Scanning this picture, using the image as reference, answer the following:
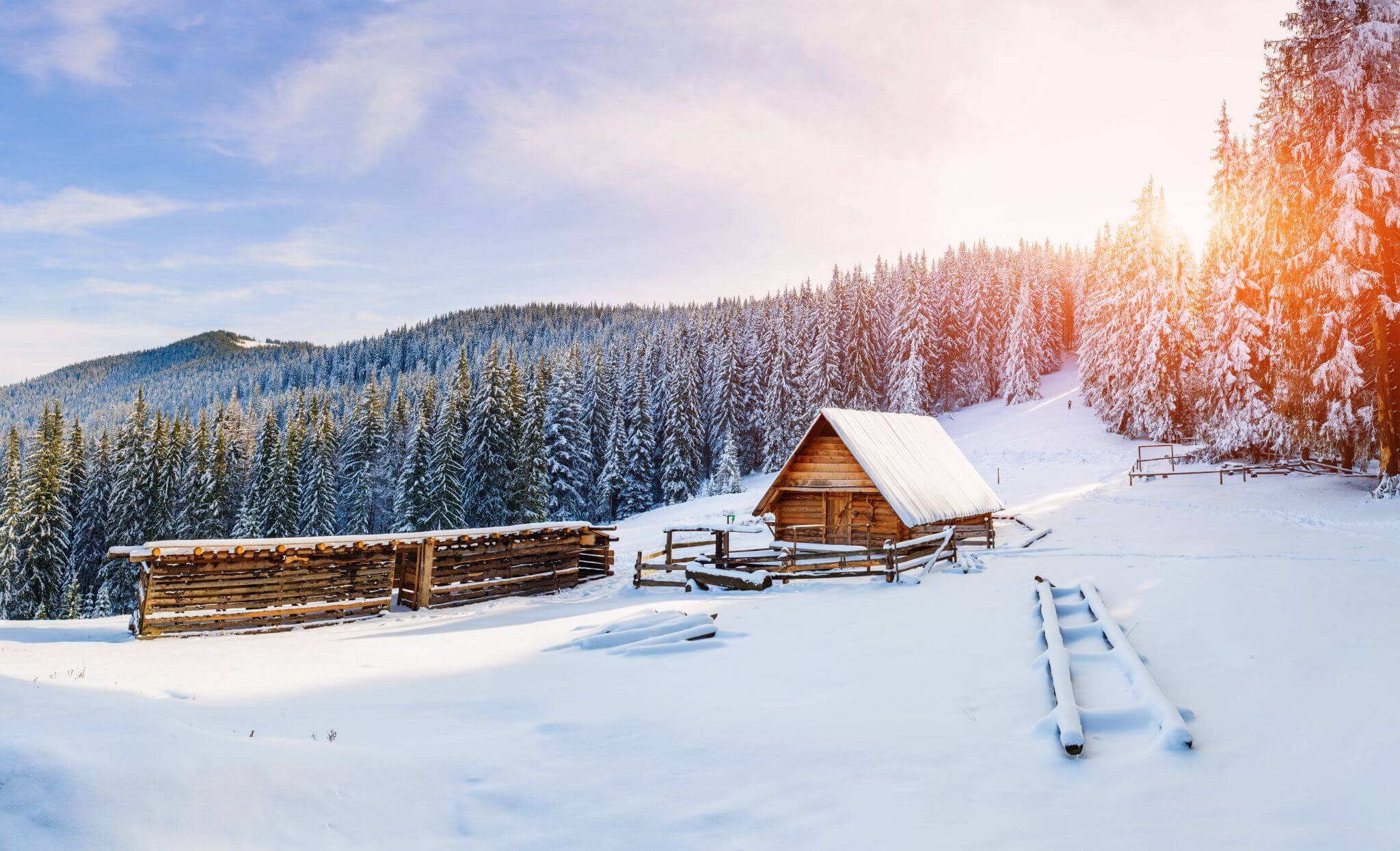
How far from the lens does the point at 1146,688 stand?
771cm

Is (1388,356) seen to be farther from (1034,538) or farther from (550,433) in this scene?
(550,433)

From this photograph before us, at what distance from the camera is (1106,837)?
5.19m

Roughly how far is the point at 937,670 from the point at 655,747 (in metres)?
4.70

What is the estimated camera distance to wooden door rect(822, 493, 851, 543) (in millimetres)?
24047

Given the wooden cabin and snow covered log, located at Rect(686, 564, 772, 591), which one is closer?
snow covered log, located at Rect(686, 564, 772, 591)

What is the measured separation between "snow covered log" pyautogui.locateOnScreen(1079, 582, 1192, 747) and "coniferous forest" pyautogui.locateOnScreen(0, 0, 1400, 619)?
22713 millimetres

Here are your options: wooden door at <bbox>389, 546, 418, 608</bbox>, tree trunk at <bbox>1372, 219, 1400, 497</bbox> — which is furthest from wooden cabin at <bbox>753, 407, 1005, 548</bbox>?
tree trunk at <bbox>1372, 219, 1400, 497</bbox>

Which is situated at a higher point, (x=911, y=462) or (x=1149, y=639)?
(x=911, y=462)

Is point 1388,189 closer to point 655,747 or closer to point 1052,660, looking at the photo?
point 1052,660

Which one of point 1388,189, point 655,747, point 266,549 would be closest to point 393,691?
point 655,747

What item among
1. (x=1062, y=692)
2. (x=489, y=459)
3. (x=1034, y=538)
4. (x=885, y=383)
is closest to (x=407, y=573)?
(x=1062, y=692)

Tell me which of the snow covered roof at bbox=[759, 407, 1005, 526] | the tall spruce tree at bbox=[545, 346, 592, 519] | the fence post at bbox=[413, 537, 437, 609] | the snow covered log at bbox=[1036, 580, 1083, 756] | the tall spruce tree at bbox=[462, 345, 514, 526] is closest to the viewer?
the snow covered log at bbox=[1036, 580, 1083, 756]

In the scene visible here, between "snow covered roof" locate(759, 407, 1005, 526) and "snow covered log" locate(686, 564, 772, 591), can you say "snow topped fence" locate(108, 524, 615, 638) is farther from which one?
"snow covered roof" locate(759, 407, 1005, 526)

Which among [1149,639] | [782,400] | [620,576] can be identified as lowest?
[620,576]
